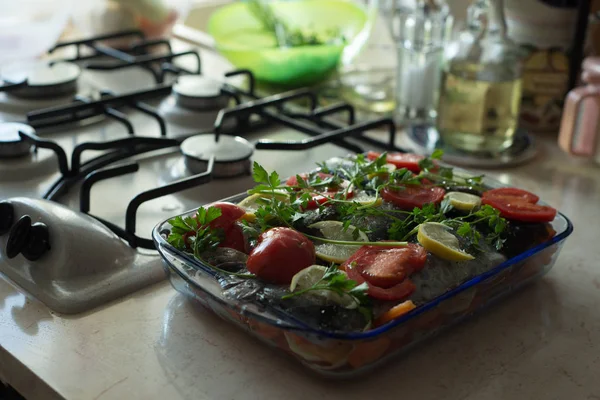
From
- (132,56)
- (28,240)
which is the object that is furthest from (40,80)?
(28,240)

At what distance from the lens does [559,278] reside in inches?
31.7

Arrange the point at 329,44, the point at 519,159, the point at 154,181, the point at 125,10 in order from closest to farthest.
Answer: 1. the point at 154,181
2. the point at 519,159
3. the point at 329,44
4. the point at 125,10

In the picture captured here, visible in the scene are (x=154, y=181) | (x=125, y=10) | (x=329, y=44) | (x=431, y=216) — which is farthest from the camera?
(x=125, y=10)

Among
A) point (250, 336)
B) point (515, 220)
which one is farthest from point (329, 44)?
point (250, 336)

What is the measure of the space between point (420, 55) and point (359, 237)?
576 mm

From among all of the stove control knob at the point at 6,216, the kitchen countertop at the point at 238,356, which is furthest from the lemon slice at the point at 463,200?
the stove control knob at the point at 6,216

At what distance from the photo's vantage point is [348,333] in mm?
572

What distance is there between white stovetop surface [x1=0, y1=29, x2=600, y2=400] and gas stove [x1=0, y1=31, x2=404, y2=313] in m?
0.04

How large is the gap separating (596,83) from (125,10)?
925mm

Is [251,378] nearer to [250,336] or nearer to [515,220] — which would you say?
[250,336]

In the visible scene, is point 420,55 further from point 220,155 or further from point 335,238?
point 335,238

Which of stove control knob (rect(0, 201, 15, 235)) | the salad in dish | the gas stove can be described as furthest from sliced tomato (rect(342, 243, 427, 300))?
stove control knob (rect(0, 201, 15, 235))

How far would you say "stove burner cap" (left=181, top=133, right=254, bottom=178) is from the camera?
931 millimetres

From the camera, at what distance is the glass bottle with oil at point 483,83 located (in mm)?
1074
